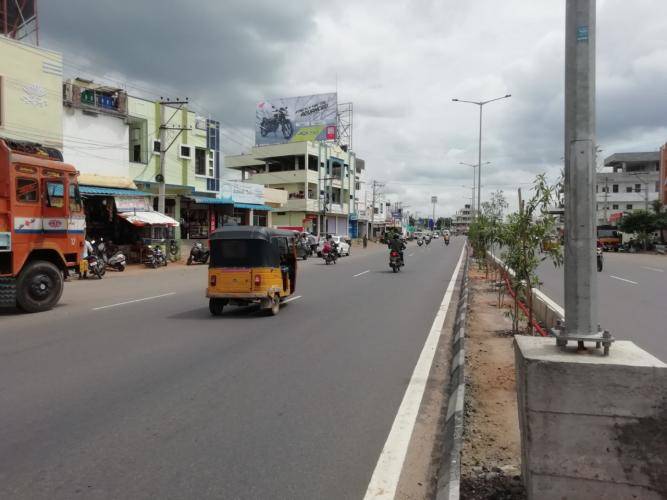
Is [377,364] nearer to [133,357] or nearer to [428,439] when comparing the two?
[428,439]

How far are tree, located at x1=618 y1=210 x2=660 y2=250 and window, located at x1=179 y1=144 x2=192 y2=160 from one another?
40.6 m

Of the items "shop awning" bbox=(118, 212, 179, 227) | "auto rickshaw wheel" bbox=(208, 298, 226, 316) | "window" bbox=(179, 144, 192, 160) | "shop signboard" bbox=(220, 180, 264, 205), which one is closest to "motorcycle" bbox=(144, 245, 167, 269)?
"shop awning" bbox=(118, 212, 179, 227)

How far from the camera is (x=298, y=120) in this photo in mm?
59375

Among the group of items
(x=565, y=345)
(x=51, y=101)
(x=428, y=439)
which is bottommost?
(x=428, y=439)

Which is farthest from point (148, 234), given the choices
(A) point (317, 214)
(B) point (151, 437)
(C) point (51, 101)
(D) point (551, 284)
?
(A) point (317, 214)

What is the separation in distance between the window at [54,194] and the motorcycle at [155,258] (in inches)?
525

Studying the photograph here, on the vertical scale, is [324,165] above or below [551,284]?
above

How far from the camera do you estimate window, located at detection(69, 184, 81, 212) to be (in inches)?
484

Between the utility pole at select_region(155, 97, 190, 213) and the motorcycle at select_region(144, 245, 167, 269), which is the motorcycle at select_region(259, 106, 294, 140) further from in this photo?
the motorcycle at select_region(144, 245, 167, 269)

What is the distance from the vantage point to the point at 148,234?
2752cm

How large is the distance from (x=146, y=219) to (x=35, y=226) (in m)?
13.8

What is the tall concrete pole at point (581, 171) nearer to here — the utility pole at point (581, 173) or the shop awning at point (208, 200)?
Answer: the utility pole at point (581, 173)

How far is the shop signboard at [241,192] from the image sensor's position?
120ft

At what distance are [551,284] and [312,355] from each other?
12.9m
